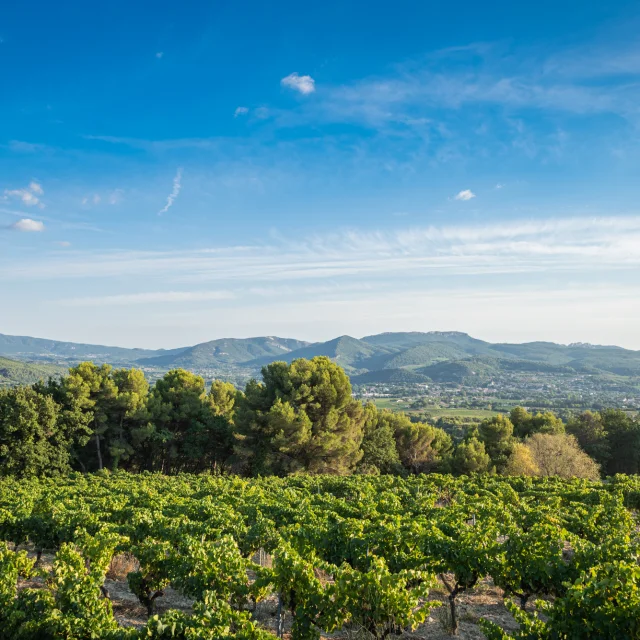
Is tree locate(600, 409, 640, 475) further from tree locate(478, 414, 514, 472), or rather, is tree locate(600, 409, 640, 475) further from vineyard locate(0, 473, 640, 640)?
vineyard locate(0, 473, 640, 640)

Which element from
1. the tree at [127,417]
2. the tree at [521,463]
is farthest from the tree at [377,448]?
the tree at [127,417]

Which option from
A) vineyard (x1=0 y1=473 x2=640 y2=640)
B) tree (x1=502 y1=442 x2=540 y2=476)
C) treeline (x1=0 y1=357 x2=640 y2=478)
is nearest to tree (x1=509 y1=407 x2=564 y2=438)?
treeline (x1=0 y1=357 x2=640 y2=478)

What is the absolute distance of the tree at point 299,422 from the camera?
1400 inches

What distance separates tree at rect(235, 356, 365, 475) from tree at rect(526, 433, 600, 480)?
59.9ft

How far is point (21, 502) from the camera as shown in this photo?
1834 centimetres

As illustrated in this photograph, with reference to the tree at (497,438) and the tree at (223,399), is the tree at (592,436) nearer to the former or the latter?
the tree at (497,438)

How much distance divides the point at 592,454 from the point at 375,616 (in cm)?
5219

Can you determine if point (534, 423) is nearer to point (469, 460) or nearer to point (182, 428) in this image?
point (469, 460)

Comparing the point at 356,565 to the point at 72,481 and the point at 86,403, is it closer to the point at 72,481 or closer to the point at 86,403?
the point at 72,481

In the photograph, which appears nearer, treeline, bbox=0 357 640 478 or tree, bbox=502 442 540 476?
treeline, bbox=0 357 640 478

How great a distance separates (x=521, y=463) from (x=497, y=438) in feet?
30.5

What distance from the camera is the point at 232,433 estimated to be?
3900 cm

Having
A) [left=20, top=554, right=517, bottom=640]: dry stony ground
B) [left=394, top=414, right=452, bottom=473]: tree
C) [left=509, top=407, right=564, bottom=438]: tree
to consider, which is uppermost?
[left=20, top=554, right=517, bottom=640]: dry stony ground

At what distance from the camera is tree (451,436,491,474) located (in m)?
41.6
